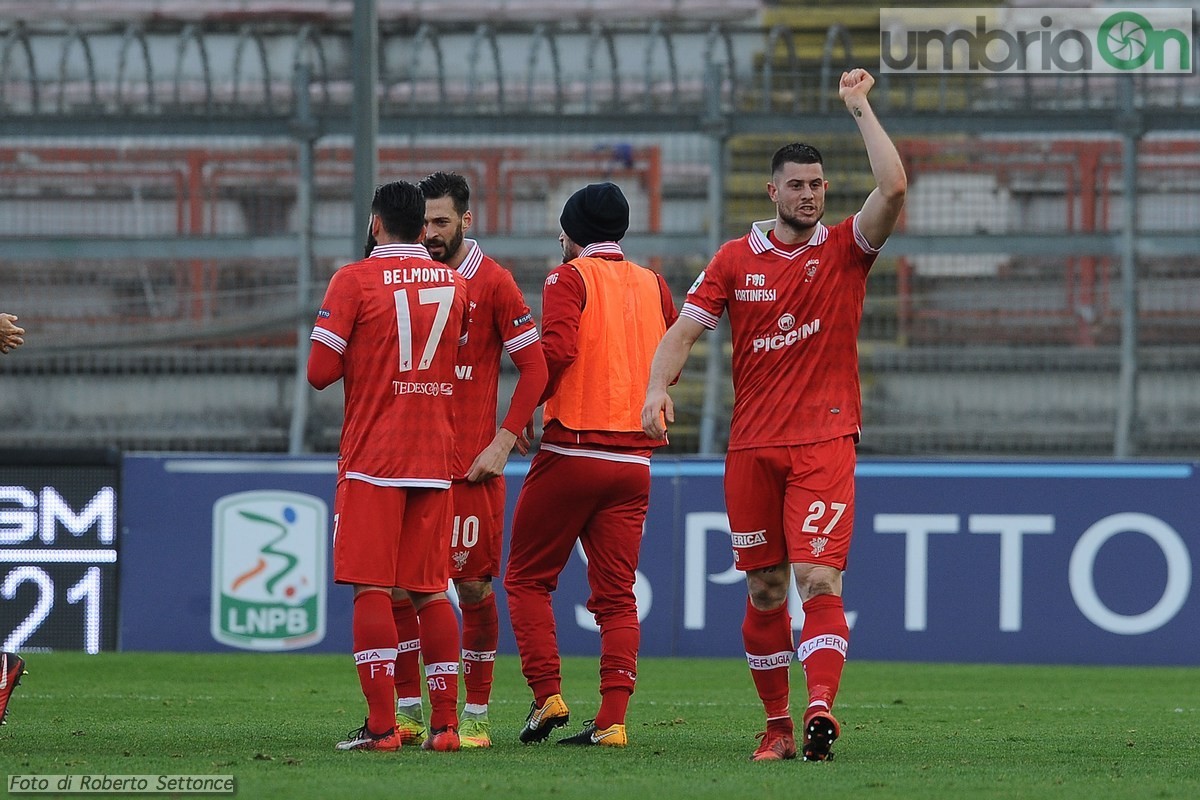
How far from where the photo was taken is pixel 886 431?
1156 centimetres

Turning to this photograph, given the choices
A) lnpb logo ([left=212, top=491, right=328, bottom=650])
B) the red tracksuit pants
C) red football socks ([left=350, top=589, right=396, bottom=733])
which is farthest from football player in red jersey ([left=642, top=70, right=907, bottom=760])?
lnpb logo ([left=212, top=491, right=328, bottom=650])

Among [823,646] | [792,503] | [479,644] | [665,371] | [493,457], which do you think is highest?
[665,371]

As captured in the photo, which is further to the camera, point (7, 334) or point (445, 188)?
point (445, 188)

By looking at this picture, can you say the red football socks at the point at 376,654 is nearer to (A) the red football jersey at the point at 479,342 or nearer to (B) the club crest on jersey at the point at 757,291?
(A) the red football jersey at the point at 479,342

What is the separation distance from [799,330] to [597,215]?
1.02 metres

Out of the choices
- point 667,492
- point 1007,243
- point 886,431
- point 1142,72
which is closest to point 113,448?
point 667,492

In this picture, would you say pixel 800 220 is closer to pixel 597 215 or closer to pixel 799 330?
pixel 799 330

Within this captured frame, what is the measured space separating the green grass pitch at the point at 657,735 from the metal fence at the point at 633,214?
1.97 m

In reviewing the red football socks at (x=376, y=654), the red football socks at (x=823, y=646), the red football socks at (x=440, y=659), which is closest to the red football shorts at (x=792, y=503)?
the red football socks at (x=823, y=646)

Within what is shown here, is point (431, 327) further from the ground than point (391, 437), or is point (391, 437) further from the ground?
point (431, 327)

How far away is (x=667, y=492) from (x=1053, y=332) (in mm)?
2967

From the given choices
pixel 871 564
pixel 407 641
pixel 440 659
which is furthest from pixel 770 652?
pixel 871 564

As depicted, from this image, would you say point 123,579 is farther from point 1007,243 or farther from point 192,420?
point 1007,243

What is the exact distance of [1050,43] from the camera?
1269 centimetres
